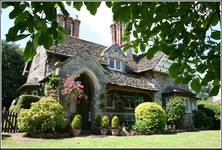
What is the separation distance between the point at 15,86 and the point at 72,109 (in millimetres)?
9453

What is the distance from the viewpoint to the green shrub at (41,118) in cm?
1549

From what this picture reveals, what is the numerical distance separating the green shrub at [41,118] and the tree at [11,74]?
11882mm


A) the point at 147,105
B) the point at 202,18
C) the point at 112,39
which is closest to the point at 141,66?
the point at 112,39

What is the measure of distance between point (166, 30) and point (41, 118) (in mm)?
12633

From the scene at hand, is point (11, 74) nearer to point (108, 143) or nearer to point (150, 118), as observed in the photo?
point (150, 118)

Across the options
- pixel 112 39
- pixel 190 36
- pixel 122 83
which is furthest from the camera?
pixel 112 39

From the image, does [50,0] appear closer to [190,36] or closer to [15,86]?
[190,36]

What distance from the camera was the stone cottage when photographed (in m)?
20.7

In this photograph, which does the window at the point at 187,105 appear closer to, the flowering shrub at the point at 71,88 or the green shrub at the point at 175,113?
the green shrub at the point at 175,113

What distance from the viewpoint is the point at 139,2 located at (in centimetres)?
362

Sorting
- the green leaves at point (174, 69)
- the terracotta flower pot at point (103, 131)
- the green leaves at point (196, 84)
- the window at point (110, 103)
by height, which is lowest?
the terracotta flower pot at point (103, 131)

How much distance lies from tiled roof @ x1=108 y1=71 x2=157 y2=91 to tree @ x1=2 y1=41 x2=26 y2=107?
30.0 feet

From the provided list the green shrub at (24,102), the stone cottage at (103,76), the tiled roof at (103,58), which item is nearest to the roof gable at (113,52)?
the stone cottage at (103,76)

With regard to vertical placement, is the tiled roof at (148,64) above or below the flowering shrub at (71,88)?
above
